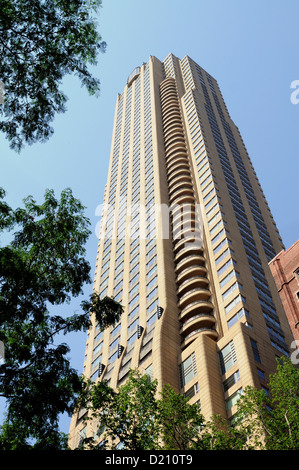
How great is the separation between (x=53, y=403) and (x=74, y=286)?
5118 millimetres

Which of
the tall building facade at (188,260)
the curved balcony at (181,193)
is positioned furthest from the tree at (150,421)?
the curved balcony at (181,193)

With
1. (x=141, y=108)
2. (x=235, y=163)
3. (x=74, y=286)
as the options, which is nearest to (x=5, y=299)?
(x=74, y=286)

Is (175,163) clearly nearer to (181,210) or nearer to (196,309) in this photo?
(181,210)

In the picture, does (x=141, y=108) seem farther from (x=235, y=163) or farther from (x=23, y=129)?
(x=23, y=129)

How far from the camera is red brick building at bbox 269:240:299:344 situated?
31.0m

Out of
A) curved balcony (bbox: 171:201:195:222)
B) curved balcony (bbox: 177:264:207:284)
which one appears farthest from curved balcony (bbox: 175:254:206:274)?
curved balcony (bbox: 171:201:195:222)

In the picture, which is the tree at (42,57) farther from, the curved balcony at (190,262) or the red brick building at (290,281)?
the curved balcony at (190,262)

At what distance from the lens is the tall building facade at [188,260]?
158ft

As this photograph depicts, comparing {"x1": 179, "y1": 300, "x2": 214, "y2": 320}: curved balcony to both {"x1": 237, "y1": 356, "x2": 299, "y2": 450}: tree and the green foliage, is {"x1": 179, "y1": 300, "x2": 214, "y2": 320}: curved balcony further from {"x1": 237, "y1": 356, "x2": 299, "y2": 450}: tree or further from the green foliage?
the green foliage

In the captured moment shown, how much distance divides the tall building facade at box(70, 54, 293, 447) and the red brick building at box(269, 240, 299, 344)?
1274cm

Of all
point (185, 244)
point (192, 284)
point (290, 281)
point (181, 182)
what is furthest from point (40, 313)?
point (181, 182)

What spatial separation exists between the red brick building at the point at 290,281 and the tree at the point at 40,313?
50.9 feet

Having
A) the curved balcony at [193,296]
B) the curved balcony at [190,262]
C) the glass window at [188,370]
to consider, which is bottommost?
the glass window at [188,370]

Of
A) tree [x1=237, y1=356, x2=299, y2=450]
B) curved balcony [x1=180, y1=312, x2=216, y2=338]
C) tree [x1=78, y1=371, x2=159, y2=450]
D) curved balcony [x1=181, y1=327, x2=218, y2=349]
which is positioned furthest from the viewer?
curved balcony [x1=180, y1=312, x2=216, y2=338]
